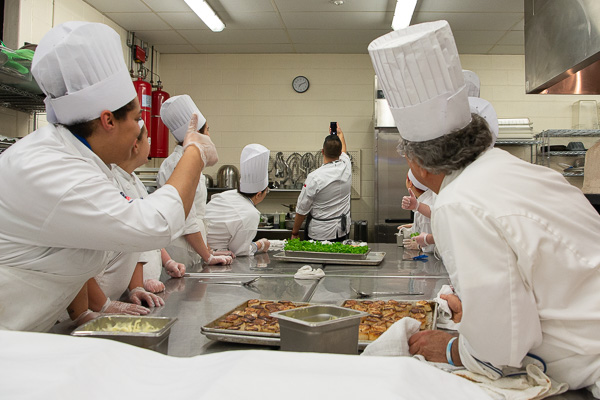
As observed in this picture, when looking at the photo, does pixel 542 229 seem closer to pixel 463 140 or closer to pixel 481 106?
pixel 463 140

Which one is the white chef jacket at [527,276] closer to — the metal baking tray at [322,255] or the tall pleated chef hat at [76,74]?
the tall pleated chef hat at [76,74]

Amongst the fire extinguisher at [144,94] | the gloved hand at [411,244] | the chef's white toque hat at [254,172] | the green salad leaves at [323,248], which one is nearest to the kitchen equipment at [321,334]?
the green salad leaves at [323,248]

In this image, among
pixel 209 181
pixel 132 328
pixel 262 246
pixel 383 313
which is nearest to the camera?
pixel 132 328

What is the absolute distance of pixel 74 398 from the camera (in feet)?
1.92

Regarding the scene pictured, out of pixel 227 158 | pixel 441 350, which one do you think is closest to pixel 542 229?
pixel 441 350

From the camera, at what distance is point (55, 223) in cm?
124

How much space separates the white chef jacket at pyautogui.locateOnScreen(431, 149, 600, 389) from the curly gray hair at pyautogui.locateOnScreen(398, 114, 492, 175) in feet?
0.63

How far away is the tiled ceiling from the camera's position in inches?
197

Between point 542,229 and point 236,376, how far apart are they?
2.50 feet

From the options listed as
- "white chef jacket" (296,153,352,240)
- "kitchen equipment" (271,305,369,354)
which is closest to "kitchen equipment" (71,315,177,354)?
"kitchen equipment" (271,305,369,354)

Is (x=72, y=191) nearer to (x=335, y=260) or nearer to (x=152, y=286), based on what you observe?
(x=152, y=286)

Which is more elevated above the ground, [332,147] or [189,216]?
[332,147]

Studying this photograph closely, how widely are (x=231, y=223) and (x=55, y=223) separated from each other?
2.30 m

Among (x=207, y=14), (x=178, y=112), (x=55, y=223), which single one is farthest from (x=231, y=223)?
(x=207, y=14)
